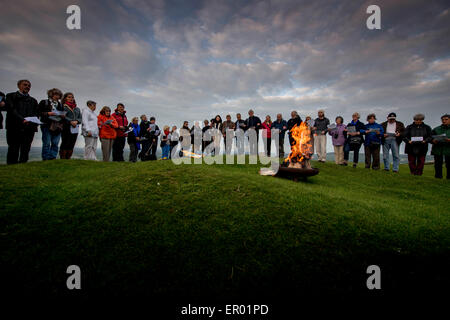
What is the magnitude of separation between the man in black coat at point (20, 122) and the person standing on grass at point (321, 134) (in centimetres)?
1553

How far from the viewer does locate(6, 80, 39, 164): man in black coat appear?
8273 millimetres

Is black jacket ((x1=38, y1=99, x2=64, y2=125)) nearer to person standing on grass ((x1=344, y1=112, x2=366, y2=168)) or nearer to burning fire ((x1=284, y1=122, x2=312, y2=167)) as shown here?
burning fire ((x1=284, y1=122, x2=312, y2=167))

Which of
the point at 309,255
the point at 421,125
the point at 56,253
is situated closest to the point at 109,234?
the point at 56,253

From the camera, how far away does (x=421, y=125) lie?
1172 centimetres

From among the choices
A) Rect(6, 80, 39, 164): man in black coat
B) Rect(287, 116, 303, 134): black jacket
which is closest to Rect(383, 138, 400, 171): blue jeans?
Rect(287, 116, 303, 134): black jacket

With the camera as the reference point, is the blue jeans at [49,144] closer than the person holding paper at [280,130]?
Yes

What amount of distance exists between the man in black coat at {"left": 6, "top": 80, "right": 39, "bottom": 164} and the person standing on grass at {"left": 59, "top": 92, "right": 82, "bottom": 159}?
3.87 ft

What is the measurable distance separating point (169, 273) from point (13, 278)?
86.0 inches

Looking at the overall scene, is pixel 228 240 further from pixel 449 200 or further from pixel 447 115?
pixel 447 115

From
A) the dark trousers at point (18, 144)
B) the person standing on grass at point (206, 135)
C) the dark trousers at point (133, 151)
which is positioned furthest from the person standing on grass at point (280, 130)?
the dark trousers at point (18, 144)

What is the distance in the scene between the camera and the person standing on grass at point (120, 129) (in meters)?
12.6

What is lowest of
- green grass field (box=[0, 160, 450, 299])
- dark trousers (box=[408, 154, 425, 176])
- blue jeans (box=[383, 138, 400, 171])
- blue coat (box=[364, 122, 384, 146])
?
green grass field (box=[0, 160, 450, 299])

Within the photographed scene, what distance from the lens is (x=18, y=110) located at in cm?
840

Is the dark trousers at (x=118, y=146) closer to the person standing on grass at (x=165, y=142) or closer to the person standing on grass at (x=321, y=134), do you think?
the person standing on grass at (x=165, y=142)
